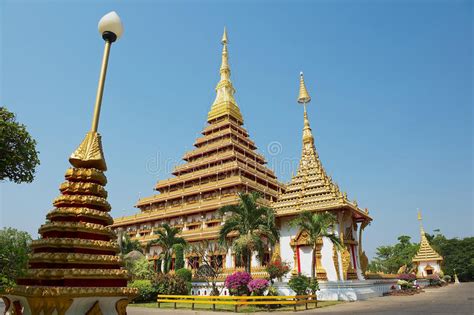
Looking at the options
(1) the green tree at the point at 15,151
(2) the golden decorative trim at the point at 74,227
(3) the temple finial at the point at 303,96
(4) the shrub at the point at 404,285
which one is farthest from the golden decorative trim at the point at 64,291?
(3) the temple finial at the point at 303,96

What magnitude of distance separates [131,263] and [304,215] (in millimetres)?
16687

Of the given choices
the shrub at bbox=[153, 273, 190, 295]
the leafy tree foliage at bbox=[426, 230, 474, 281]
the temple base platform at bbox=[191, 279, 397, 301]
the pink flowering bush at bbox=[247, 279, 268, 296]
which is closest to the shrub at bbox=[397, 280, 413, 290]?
the temple base platform at bbox=[191, 279, 397, 301]

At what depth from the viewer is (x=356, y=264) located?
29.9m

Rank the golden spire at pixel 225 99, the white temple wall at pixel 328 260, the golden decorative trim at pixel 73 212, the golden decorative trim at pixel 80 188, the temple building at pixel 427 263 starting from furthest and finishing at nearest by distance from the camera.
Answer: the temple building at pixel 427 263, the golden spire at pixel 225 99, the white temple wall at pixel 328 260, the golden decorative trim at pixel 80 188, the golden decorative trim at pixel 73 212

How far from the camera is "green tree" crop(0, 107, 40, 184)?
12.7m

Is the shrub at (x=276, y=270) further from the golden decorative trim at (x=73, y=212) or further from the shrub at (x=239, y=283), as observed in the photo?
the golden decorative trim at (x=73, y=212)

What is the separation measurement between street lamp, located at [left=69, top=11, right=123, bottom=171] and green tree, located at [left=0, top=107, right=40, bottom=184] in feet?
20.6

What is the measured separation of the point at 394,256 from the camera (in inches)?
3226

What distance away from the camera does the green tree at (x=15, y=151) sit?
12.7 m

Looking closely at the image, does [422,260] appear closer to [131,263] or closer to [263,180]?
[263,180]

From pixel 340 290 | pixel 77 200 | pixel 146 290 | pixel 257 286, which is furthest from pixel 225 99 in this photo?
pixel 77 200

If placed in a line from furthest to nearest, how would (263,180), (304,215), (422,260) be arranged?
(422,260) < (263,180) < (304,215)

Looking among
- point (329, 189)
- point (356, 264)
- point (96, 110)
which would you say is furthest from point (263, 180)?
point (96, 110)

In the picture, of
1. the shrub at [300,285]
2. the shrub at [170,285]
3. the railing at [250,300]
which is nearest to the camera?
the railing at [250,300]
